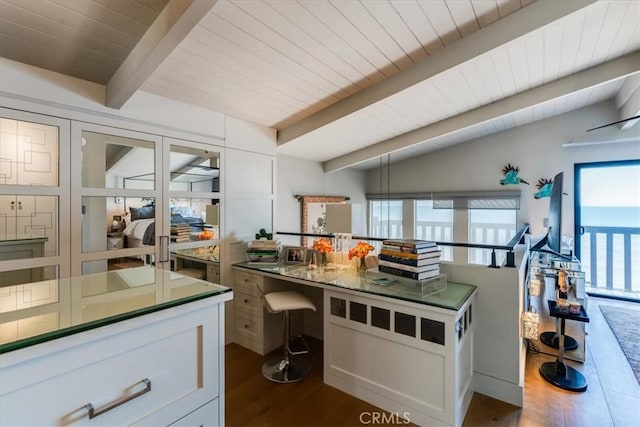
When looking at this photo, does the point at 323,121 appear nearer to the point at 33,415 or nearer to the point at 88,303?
the point at 88,303

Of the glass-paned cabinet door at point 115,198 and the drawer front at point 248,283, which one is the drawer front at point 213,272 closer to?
the drawer front at point 248,283

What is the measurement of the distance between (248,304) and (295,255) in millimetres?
645

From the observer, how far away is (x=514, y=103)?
3.41m

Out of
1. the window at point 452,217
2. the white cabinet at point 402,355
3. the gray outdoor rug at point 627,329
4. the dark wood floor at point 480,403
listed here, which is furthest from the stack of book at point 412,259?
the window at point 452,217

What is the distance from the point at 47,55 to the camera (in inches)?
72.3

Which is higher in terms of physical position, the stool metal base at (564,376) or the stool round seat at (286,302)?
the stool round seat at (286,302)

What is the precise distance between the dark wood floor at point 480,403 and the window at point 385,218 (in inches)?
158

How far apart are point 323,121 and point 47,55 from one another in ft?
6.78

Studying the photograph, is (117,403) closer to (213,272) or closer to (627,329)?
(213,272)

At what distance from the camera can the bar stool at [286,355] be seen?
7.54ft

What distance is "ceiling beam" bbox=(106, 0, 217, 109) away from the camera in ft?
4.89

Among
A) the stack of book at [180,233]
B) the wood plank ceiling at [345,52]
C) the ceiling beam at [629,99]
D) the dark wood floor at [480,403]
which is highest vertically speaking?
the ceiling beam at [629,99]

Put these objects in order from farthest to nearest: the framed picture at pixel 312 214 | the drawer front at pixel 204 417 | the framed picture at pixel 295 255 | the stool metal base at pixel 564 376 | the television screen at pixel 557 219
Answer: the framed picture at pixel 312 214 → the framed picture at pixel 295 255 → the television screen at pixel 557 219 → the stool metal base at pixel 564 376 → the drawer front at pixel 204 417

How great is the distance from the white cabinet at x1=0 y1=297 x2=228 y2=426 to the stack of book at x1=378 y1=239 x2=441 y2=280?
1.41 metres
